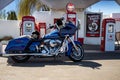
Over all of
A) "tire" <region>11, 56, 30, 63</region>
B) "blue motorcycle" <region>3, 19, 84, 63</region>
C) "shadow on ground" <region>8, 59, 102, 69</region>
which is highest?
"blue motorcycle" <region>3, 19, 84, 63</region>

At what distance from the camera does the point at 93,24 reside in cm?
2233

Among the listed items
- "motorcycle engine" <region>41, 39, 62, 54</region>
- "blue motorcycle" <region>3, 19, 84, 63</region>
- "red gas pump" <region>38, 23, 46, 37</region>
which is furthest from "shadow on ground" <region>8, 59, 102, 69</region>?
"red gas pump" <region>38, 23, 46, 37</region>

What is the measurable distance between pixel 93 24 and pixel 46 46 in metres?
11.3

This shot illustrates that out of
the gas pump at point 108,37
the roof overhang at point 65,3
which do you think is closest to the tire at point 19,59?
the gas pump at point 108,37

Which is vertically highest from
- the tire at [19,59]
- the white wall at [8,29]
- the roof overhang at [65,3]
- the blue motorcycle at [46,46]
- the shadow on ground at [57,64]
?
the roof overhang at [65,3]

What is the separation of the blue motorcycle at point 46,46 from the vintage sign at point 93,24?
10.8 meters

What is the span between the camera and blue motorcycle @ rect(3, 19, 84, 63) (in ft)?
36.9

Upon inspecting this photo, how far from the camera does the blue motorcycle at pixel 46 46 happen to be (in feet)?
36.9

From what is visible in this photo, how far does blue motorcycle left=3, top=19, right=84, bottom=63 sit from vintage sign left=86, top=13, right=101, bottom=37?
10.8 m

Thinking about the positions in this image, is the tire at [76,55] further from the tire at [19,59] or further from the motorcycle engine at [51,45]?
the tire at [19,59]

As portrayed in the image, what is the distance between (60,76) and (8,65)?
2.54m

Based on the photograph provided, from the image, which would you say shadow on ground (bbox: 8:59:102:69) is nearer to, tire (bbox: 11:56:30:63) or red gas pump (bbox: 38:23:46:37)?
tire (bbox: 11:56:30:63)

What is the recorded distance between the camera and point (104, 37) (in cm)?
1619

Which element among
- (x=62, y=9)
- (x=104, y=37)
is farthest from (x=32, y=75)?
(x=62, y=9)
